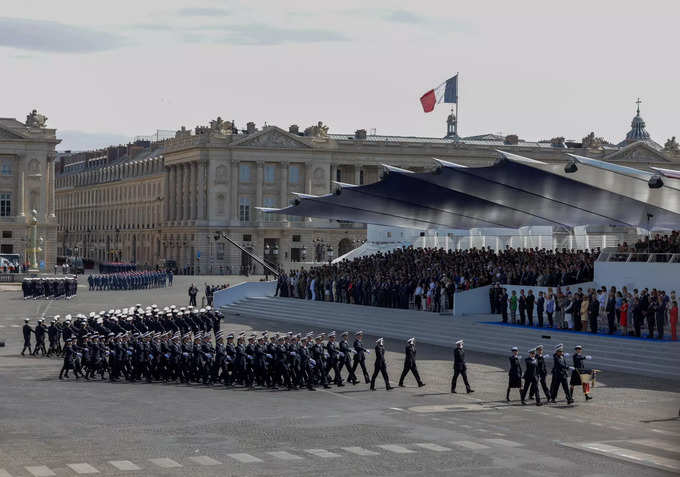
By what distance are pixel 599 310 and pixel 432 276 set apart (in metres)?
11.4

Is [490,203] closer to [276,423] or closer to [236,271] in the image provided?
[276,423]

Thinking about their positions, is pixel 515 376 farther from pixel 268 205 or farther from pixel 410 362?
pixel 268 205

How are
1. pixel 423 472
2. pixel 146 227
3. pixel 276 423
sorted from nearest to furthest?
1. pixel 423 472
2. pixel 276 423
3. pixel 146 227

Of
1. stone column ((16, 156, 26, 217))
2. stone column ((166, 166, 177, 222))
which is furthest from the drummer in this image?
stone column ((166, 166, 177, 222))

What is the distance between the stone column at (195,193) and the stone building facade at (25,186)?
14.2 meters

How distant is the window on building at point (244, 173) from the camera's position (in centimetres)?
12394

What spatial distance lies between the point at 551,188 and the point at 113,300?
3267 cm

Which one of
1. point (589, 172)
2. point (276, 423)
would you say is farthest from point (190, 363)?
point (589, 172)

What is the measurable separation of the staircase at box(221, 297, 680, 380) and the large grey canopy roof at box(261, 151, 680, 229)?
504cm

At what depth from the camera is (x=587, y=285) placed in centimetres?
4281

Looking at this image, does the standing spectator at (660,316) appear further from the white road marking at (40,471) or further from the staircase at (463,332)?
the white road marking at (40,471)

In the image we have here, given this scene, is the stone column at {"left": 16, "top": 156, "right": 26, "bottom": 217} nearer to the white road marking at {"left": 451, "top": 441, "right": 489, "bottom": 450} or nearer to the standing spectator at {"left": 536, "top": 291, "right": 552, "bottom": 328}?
the standing spectator at {"left": 536, "top": 291, "right": 552, "bottom": 328}

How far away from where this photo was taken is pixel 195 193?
12575 cm

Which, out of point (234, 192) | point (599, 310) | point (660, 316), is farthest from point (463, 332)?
point (234, 192)
